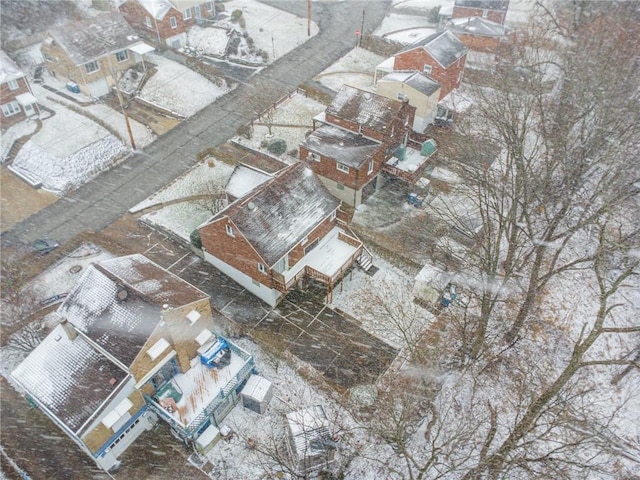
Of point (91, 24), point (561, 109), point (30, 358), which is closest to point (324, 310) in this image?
point (30, 358)

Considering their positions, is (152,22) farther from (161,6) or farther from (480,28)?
(480,28)

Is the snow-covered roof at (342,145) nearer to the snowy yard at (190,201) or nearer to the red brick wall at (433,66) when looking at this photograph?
the snowy yard at (190,201)

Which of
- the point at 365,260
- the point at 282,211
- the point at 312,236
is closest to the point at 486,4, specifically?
the point at 365,260

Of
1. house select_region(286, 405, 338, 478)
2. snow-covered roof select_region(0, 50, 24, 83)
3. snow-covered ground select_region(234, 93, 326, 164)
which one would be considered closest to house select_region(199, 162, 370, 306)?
house select_region(286, 405, 338, 478)

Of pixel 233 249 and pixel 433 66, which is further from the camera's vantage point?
pixel 433 66

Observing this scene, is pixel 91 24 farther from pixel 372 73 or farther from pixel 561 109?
pixel 561 109
